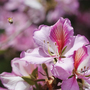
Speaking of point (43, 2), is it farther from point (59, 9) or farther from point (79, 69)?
point (79, 69)

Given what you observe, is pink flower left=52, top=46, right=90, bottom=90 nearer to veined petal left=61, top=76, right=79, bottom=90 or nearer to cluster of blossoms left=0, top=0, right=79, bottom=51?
veined petal left=61, top=76, right=79, bottom=90

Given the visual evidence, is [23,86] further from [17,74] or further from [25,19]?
[25,19]

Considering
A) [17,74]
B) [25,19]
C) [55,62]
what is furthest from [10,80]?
[25,19]

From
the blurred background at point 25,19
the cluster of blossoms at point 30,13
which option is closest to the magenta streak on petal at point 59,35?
the blurred background at point 25,19

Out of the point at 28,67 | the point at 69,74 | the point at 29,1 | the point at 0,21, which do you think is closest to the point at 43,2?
the point at 29,1

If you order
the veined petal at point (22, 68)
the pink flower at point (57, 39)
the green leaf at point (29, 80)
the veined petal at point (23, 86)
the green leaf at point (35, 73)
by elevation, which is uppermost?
the pink flower at point (57, 39)

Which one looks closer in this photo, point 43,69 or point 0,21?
point 43,69

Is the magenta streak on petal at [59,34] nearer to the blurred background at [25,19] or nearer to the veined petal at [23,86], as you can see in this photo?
the veined petal at [23,86]
